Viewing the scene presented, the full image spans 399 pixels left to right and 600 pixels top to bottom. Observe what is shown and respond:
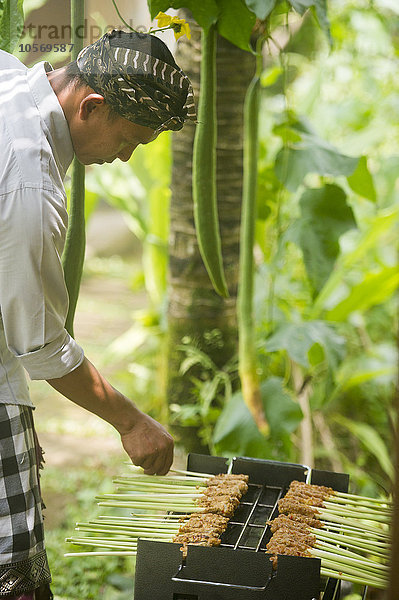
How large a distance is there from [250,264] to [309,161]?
0.45 m

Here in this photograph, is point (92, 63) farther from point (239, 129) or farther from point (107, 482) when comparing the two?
point (107, 482)

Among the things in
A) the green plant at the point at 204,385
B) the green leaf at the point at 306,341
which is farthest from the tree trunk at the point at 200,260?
the green leaf at the point at 306,341

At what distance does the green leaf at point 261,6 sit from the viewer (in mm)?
1837

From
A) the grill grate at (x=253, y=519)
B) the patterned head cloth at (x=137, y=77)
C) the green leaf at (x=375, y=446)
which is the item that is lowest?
the green leaf at (x=375, y=446)

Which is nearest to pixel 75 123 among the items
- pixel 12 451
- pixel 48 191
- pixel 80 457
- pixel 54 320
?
pixel 48 191

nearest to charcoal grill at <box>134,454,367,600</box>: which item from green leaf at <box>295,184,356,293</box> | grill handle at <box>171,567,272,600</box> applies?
grill handle at <box>171,567,272,600</box>

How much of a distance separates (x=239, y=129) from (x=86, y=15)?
1.13 meters

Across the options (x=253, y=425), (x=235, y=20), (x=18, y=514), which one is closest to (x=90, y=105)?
(x=235, y=20)

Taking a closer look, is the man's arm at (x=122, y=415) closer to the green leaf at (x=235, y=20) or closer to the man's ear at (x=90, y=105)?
the man's ear at (x=90, y=105)

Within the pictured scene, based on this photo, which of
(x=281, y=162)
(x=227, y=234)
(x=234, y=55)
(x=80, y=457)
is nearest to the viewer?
(x=281, y=162)

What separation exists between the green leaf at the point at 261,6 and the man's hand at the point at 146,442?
3.53 feet

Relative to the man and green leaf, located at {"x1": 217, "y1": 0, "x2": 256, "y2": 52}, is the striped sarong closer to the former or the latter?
the man

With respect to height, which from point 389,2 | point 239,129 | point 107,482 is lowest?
point 107,482

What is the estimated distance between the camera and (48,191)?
1438 millimetres
